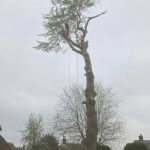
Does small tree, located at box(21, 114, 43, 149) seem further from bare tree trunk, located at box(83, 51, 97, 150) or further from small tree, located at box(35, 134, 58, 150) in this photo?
bare tree trunk, located at box(83, 51, 97, 150)

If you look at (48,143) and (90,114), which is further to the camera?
(48,143)

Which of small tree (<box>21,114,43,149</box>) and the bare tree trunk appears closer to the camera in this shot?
the bare tree trunk

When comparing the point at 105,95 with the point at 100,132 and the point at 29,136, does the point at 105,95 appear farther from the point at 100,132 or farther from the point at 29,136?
the point at 29,136

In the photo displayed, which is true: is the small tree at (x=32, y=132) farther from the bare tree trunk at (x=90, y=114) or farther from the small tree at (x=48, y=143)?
the bare tree trunk at (x=90, y=114)

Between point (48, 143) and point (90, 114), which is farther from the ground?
point (48, 143)

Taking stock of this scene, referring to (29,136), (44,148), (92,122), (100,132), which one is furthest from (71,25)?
(29,136)

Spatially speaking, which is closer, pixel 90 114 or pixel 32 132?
pixel 90 114

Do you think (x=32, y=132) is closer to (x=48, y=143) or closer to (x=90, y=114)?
(x=48, y=143)

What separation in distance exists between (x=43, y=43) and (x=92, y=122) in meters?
6.60

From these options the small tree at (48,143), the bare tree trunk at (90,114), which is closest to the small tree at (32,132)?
the small tree at (48,143)

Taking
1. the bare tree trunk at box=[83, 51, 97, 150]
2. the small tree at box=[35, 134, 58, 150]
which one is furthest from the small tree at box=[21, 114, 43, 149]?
the bare tree trunk at box=[83, 51, 97, 150]

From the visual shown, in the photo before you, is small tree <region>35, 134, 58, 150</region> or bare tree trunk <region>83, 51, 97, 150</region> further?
small tree <region>35, 134, 58, 150</region>

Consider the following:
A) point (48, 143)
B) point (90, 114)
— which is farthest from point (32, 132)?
point (90, 114)

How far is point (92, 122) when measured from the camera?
17234 millimetres
